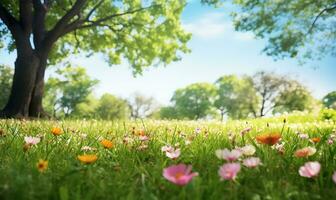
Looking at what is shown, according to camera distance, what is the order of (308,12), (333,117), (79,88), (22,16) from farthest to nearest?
(79,88), (308,12), (22,16), (333,117)

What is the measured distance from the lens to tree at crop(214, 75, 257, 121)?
63.9 m

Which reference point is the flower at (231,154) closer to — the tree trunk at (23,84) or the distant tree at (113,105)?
the tree trunk at (23,84)

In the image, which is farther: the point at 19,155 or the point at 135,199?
the point at 19,155

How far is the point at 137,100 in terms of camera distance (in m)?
79.6

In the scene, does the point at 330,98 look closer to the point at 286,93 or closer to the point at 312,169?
the point at 286,93

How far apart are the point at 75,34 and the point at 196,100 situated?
54159 mm

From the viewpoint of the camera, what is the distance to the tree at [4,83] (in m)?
50.2

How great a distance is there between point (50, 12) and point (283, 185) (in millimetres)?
19544

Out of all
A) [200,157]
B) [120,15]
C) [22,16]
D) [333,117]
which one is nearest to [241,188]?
[200,157]

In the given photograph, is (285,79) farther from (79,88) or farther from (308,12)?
(308,12)

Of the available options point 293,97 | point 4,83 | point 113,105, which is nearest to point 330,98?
point 293,97

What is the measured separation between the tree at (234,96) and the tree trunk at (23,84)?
49342mm

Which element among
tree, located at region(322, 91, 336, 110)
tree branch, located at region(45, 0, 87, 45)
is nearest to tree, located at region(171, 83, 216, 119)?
tree, located at region(322, 91, 336, 110)

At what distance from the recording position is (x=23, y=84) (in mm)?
14969
